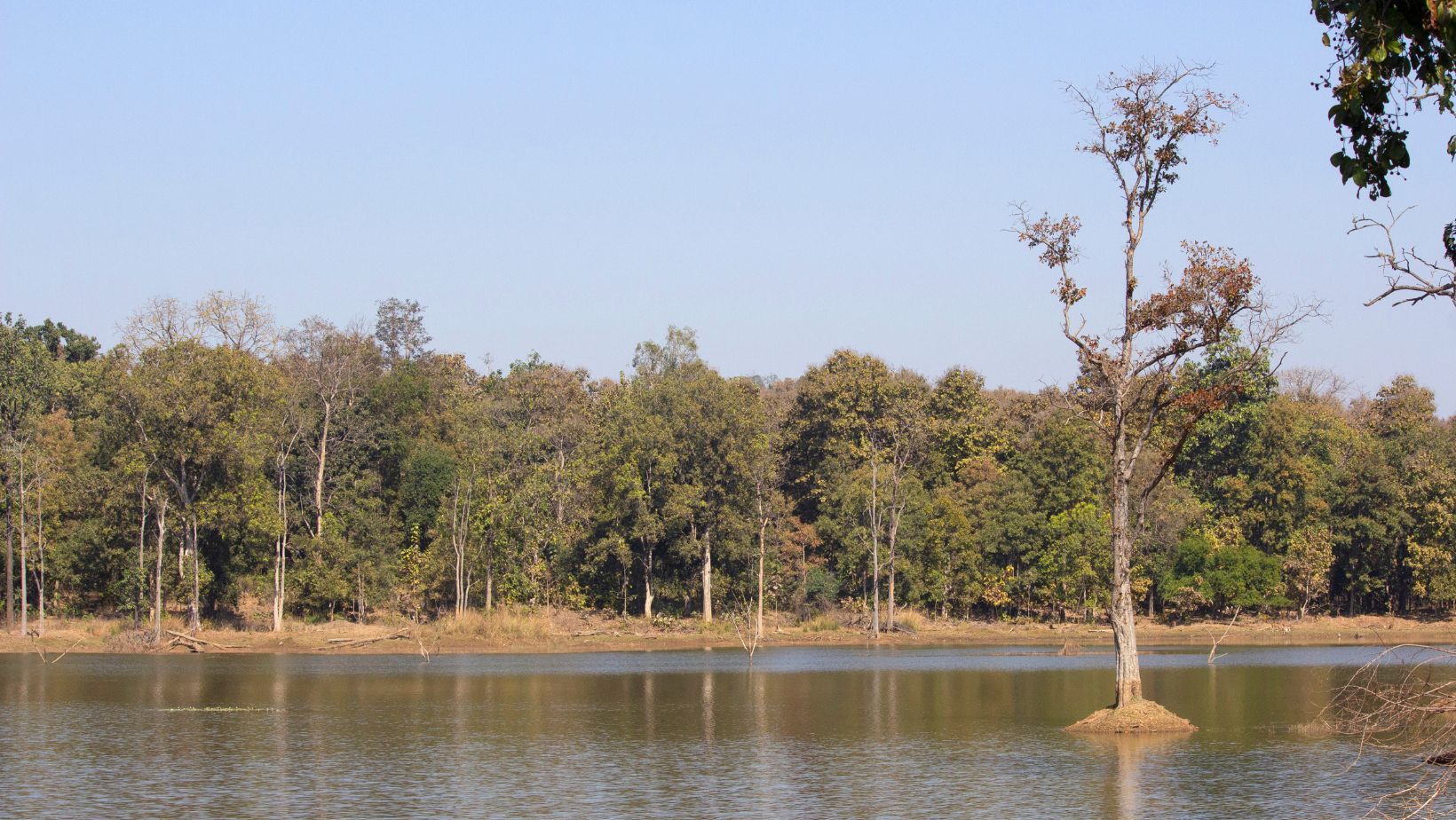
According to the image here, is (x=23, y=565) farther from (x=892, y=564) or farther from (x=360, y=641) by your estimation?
(x=892, y=564)

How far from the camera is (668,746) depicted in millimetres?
32812

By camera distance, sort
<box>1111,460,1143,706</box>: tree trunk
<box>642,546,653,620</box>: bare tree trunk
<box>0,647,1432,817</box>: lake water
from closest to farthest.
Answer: <box>0,647,1432,817</box>: lake water < <box>1111,460,1143,706</box>: tree trunk < <box>642,546,653,620</box>: bare tree trunk

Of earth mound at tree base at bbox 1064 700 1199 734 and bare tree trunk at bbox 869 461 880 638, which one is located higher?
bare tree trunk at bbox 869 461 880 638

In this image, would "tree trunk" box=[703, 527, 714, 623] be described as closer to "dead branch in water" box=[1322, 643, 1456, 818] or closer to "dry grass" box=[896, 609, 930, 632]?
"dry grass" box=[896, 609, 930, 632]

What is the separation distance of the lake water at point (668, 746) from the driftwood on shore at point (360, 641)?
14.7 m

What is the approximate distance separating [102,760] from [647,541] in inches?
2011

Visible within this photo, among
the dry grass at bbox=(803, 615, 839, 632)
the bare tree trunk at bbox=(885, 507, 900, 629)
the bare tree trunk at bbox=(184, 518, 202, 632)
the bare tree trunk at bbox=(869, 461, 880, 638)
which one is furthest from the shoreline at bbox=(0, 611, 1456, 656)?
the bare tree trunk at bbox=(869, 461, 880, 638)

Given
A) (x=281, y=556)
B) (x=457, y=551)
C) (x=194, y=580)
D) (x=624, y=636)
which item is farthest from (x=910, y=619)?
(x=194, y=580)

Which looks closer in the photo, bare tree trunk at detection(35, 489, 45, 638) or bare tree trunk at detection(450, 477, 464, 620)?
bare tree trunk at detection(35, 489, 45, 638)

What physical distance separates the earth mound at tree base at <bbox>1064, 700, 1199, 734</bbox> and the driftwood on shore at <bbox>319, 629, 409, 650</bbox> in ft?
157

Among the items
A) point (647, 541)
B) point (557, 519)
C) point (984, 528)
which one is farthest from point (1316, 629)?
point (557, 519)

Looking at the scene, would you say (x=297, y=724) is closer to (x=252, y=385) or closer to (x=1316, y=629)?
(x=252, y=385)

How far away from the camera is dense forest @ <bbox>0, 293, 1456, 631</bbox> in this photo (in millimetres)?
72625

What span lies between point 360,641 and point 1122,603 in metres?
49.1
